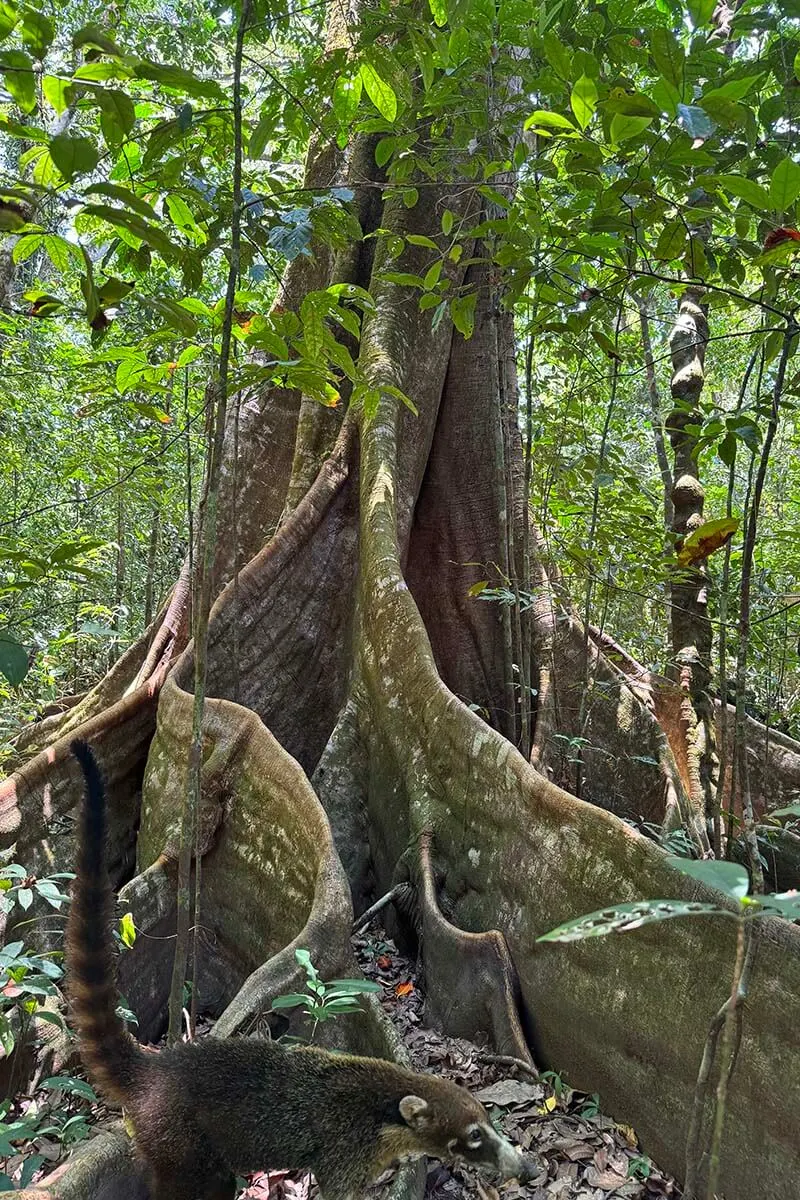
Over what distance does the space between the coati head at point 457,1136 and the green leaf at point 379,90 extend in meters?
2.80

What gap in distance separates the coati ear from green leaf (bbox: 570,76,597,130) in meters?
2.62

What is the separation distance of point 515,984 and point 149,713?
2.92 meters

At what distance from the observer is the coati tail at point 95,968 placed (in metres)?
2.05

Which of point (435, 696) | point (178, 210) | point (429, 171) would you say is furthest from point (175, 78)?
point (435, 696)

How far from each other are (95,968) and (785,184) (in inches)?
103

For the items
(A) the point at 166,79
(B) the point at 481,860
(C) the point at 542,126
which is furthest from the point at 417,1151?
(C) the point at 542,126

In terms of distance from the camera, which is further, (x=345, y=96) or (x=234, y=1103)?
(x=345, y=96)

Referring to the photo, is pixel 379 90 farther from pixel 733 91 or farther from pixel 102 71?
pixel 102 71

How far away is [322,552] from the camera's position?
17.5ft

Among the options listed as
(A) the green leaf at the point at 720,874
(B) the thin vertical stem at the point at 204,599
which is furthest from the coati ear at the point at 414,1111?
(A) the green leaf at the point at 720,874

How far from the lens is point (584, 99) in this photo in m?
1.96

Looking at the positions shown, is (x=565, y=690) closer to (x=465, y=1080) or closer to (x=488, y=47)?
(x=465, y=1080)

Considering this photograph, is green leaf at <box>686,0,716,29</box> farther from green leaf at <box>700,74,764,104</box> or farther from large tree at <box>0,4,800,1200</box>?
green leaf at <box>700,74,764,104</box>

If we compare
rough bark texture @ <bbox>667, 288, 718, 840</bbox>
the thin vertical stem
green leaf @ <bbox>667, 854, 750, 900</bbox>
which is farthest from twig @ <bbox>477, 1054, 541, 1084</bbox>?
rough bark texture @ <bbox>667, 288, 718, 840</bbox>
